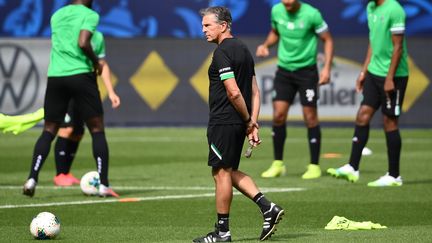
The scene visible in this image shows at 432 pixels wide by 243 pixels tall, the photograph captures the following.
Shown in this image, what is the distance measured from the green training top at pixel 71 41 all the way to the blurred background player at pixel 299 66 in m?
3.39

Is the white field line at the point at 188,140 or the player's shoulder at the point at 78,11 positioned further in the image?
the white field line at the point at 188,140

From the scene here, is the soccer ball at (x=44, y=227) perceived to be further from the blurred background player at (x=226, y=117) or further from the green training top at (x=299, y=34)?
the green training top at (x=299, y=34)

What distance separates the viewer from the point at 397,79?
15172 millimetres

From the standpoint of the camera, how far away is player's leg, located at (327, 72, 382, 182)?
1530 cm

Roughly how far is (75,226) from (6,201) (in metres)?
2.29

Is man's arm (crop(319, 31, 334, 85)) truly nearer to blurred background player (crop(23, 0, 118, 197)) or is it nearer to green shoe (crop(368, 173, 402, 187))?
green shoe (crop(368, 173, 402, 187))

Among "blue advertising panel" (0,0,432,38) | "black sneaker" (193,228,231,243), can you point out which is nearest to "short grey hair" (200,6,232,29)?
"black sneaker" (193,228,231,243)

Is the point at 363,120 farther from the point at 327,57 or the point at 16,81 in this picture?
the point at 16,81

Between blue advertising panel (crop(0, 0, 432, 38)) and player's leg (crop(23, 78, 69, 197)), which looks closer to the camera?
player's leg (crop(23, 78, 69, 197))

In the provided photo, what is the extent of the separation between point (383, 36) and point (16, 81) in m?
11.5

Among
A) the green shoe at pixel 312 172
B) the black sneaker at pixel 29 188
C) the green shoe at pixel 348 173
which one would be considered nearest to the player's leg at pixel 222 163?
the black sneaker at pixel 29 188

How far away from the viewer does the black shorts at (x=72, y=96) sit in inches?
551

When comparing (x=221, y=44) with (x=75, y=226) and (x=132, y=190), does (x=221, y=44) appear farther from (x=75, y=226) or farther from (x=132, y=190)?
(x=132, y=190)

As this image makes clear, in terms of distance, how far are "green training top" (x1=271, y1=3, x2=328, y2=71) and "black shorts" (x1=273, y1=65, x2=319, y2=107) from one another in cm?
8
